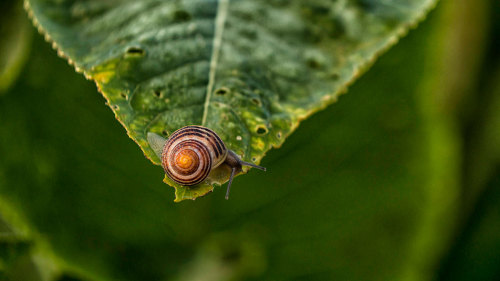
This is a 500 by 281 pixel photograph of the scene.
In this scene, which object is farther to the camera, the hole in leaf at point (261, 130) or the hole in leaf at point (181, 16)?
the hole in leaf at point (181, 16)

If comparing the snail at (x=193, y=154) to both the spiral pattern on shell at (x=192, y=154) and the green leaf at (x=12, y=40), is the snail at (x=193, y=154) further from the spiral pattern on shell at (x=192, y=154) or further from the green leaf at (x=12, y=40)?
the green leaf at (x=12, y=40)

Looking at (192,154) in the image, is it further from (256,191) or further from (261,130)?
(256,191)

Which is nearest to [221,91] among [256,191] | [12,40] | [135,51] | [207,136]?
[207,136]

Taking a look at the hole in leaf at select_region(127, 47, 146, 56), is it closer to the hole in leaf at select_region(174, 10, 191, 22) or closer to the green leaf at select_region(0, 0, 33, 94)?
the hole in leaf at select_region(174, 10, 191, 22)


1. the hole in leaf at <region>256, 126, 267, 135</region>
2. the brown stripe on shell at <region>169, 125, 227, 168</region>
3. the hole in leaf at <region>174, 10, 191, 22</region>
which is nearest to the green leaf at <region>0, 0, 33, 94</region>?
the hole in leaf at <region>174, 10, 191, 22</region>

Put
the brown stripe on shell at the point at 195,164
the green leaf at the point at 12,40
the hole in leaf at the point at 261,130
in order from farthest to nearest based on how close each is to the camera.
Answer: the green leaf at the point at 12,40 < the brown stripe on shell at the point at 195,164 < the hole in leaf at the point at 261,130

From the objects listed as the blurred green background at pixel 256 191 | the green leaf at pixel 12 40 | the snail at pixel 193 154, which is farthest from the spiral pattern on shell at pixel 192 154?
the green leaf at pixel 12 40
